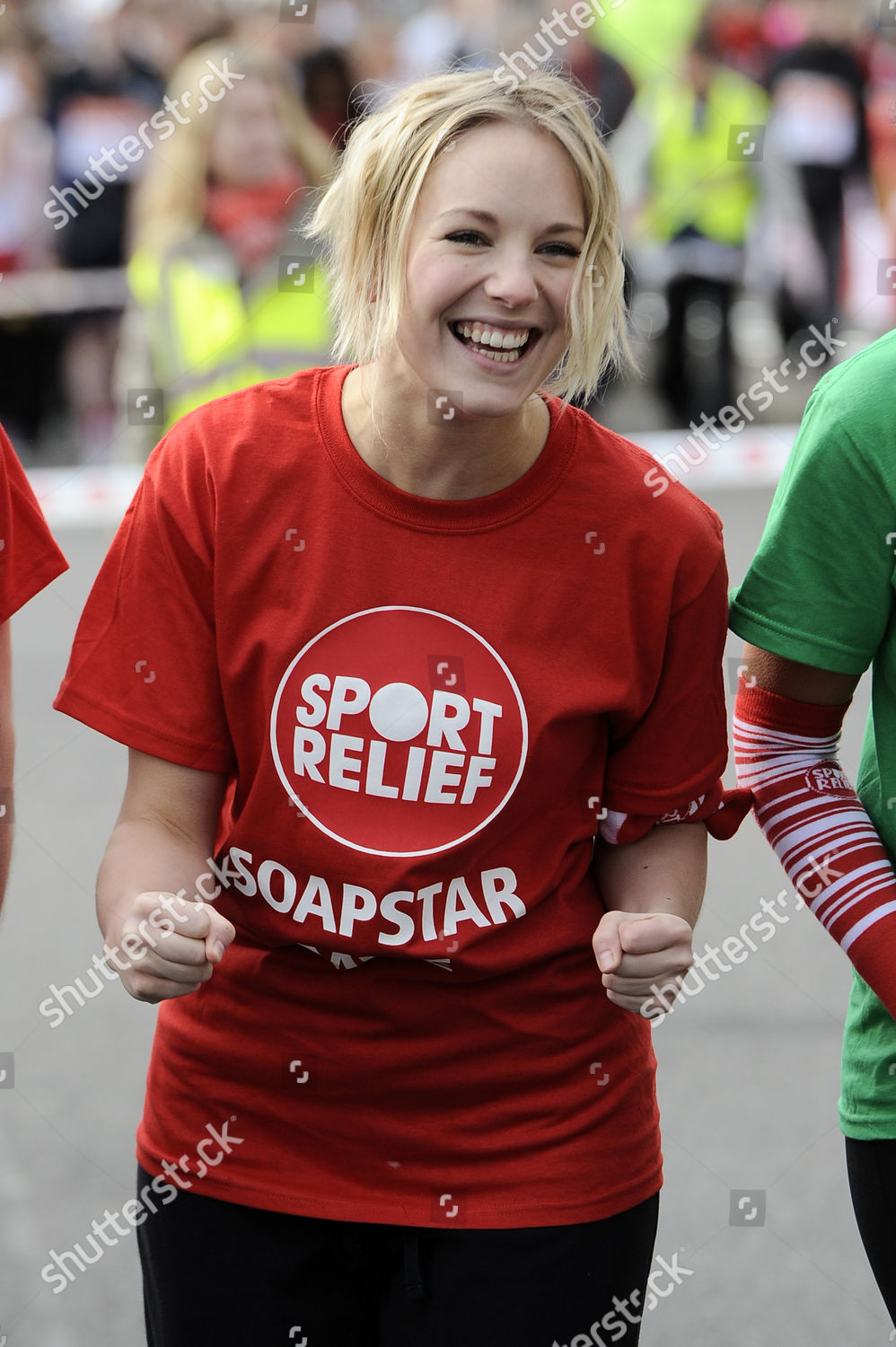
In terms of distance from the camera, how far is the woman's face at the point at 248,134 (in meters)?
5.95

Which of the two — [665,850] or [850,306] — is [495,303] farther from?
[850,306]

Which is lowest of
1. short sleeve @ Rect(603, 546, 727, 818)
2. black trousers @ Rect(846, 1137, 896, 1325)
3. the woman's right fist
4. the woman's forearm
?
black trousers @ Rect(846, 1137, 896, 1325)

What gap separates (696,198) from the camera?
923 centimetres

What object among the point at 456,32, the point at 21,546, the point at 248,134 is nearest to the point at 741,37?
the point at 456,32

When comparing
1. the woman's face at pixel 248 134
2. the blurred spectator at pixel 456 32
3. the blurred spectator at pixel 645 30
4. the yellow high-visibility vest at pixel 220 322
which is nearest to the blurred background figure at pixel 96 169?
the blurred spectator at pixel 456 32

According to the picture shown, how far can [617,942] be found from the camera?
5.70 ft

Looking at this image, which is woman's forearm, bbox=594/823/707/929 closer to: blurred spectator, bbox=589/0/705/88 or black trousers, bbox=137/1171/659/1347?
black trousers, bbox=137/1171/659/1347

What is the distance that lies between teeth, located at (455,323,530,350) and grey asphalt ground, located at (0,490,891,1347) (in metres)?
1.59

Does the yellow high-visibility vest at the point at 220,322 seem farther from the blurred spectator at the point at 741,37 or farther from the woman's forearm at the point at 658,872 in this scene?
the blurred spectator at the point at 741,37

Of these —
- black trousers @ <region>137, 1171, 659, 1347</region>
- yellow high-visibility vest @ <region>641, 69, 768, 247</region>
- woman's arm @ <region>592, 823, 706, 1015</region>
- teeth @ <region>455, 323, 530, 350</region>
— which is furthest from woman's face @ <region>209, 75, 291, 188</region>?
black trousers @ <region>137, 1171, 659, 1347</region>

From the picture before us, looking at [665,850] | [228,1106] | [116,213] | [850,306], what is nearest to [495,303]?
[665,850]

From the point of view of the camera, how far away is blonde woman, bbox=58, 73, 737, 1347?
1.77 metres

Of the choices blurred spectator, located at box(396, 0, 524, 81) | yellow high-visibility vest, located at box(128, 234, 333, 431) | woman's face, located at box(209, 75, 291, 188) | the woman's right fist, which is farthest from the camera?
blurred spectator, located at box(396, 0, 524, 81)

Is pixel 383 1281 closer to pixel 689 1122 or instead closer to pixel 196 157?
pixel 689 1122
